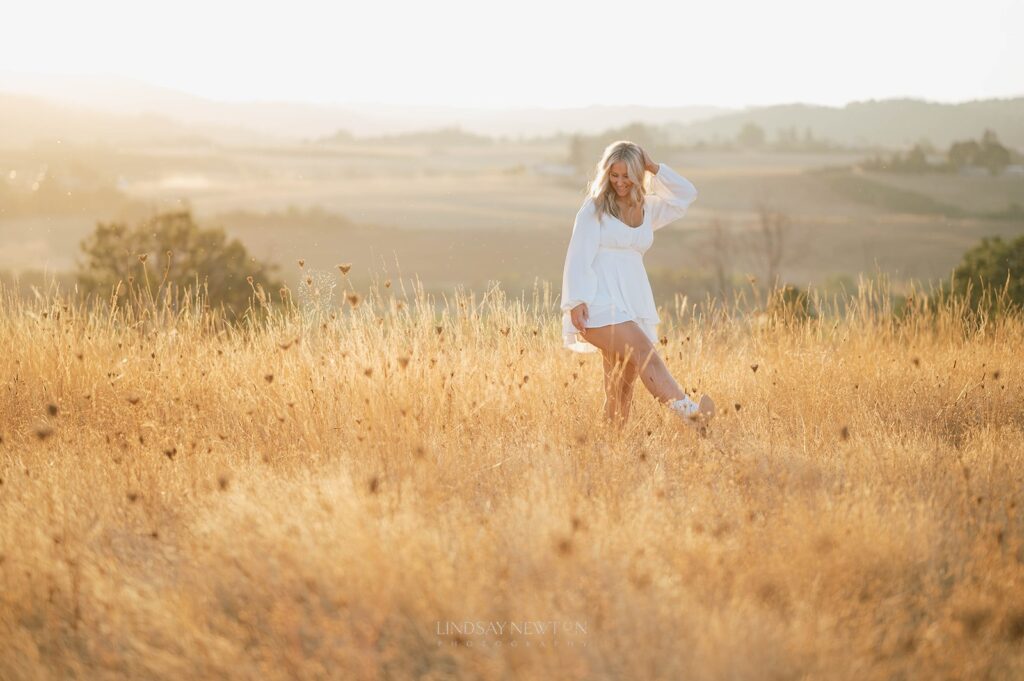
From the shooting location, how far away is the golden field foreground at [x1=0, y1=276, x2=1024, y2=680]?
9.95 ft

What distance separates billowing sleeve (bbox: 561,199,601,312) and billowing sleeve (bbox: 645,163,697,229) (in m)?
0.48

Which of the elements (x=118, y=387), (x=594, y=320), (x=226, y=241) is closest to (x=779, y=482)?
(x=594, y=320)

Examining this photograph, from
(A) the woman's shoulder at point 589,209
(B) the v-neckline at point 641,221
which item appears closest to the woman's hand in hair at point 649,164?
(B) the v-neckline at point 641,221

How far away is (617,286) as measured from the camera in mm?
5137

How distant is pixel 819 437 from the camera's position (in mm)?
5203

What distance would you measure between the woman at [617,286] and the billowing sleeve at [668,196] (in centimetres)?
10

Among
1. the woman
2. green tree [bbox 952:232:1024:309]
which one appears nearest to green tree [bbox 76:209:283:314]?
green tree [bbox 952:232:1024:309]

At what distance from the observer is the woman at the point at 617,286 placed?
5039mm

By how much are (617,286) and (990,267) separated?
9.42 m

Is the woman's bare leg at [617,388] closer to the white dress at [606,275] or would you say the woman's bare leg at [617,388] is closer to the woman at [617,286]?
the woman at [617,286]

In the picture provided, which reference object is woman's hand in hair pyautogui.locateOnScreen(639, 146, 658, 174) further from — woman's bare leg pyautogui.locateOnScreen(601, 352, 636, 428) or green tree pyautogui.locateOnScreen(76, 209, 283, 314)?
green tree pyautogui.locateOnScreen(76, 209, 283, 314)

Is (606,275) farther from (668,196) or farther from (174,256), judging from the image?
(174,256)

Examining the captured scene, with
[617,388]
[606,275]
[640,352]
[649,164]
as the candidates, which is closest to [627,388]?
[617,388]

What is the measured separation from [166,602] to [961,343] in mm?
6614
